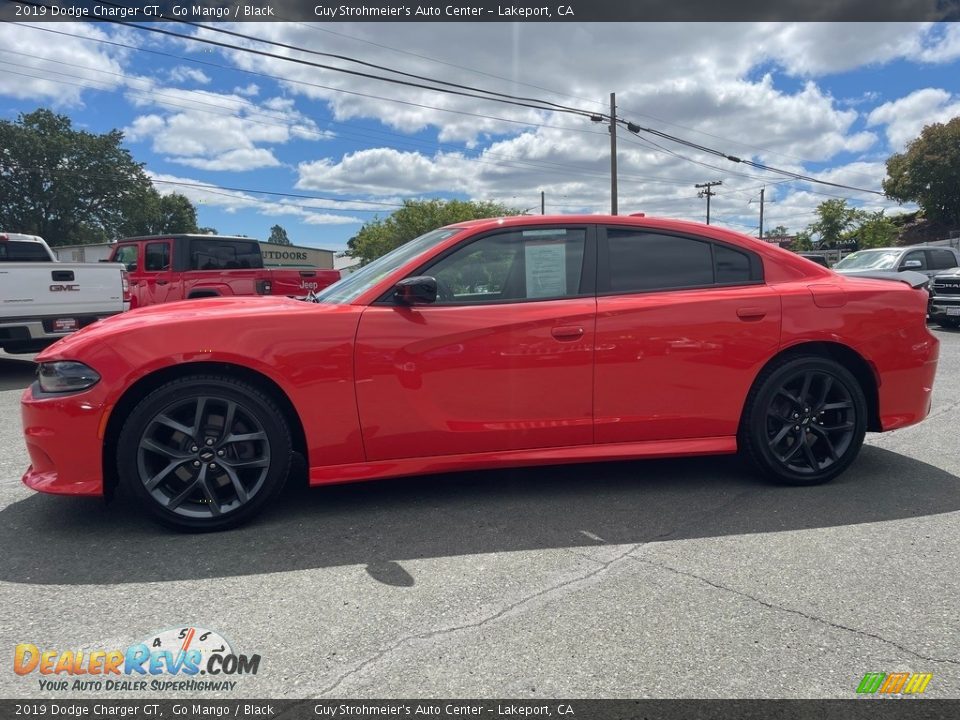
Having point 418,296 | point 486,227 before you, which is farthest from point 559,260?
point 418,296

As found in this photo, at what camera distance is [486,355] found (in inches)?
134

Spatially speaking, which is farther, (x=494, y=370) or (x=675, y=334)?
(x=675, y=334)

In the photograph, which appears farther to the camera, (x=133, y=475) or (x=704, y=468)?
(x=704, y=468)

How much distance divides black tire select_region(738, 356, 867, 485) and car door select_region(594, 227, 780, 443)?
0.40ft

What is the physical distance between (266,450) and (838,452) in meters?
3.33

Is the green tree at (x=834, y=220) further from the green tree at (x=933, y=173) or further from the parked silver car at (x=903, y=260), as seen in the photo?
the parked silver car at (x=903, y=260)

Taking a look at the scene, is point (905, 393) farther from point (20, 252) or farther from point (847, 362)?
point (20, 252)

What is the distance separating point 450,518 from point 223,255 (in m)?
10.7

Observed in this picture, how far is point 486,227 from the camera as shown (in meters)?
3.68

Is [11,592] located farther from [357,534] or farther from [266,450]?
[357,534]

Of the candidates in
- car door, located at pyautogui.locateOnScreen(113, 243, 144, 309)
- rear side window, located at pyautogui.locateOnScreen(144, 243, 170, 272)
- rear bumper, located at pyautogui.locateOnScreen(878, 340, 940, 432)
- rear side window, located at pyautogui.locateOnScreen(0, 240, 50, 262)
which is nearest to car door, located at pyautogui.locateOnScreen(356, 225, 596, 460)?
rear bumper, located at pyautogui.locateOnScreen(878, 340, 940, 432)

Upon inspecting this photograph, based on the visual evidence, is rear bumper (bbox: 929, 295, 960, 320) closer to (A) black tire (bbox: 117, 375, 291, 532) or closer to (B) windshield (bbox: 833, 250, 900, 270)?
(B) windshield (bbox: 833, 250, 900, 270)

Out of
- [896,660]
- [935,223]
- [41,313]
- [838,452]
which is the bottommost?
[896,660]

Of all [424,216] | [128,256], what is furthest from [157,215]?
[128,256]
